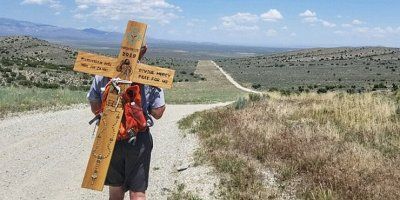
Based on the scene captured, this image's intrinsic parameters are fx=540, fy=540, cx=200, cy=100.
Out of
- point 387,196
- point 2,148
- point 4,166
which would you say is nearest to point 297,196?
point 387,196

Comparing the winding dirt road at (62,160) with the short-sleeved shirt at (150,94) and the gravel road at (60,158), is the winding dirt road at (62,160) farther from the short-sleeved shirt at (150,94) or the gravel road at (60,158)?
the short-sleeved shirt at (150,94)

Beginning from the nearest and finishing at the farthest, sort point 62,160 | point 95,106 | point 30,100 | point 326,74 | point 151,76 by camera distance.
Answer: point 151,76
point 95,106
point 62,160
point 30,100
point 326,74

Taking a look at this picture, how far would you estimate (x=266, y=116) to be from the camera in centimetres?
1550

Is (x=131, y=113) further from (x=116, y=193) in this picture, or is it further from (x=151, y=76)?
(x=116, y=193)

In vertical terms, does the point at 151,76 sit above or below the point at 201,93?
above

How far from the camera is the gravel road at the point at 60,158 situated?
9898 millimetres

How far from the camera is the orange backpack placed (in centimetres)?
533

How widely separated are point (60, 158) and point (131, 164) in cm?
791

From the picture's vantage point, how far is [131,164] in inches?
217

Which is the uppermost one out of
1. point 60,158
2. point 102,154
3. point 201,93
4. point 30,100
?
point 102,154

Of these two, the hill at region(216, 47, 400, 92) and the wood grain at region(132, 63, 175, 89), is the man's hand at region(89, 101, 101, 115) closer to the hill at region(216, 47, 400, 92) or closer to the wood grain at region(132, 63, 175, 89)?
the wood grain at region(132, 63, 175, 89)

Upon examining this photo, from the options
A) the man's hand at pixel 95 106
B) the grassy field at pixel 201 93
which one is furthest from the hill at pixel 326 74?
the man's hand at pixel 95 106

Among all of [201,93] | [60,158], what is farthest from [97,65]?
[201,93]

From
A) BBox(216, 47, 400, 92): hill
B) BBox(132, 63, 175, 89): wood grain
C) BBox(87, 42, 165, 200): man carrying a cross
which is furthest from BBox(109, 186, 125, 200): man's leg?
BBox(216, 47, 400, 92): hill
